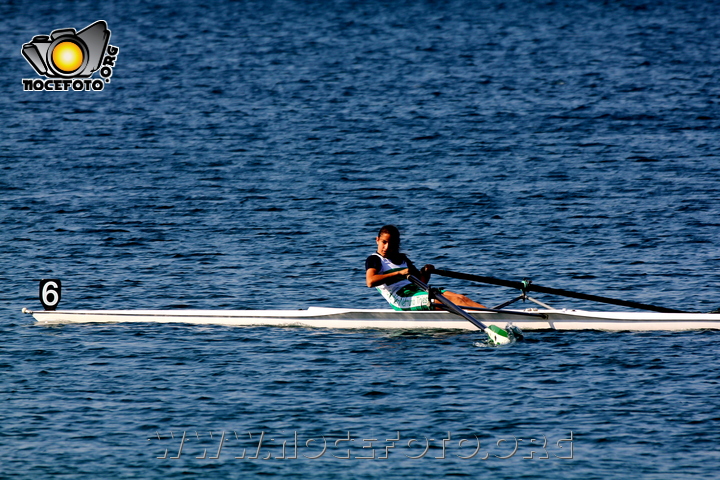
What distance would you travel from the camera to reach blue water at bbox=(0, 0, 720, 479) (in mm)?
11344

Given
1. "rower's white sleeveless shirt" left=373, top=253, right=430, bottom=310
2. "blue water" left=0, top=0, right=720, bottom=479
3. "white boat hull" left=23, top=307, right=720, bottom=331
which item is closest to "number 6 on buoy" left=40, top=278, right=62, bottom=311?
"white boat hull" left=23, top=307, right=720, bottom=331

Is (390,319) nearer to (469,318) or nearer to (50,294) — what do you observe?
(469,318)

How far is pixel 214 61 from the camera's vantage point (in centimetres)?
4391

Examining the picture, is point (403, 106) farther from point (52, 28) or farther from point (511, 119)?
point (52, 28)

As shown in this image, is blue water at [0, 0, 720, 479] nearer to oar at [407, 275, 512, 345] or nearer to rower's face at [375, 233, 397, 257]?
oar at [407, 275, 512, 345]

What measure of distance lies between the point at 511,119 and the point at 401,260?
64.3 feet

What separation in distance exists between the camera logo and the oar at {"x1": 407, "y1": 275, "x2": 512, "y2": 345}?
1706cm

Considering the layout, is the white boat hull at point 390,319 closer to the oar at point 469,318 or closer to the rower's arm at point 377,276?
the oar at point 469,318

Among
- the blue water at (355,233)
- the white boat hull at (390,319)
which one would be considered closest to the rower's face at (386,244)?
the white boat hull at (390,319)

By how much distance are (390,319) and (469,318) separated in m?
1.27

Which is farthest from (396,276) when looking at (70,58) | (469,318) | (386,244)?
(70,58)

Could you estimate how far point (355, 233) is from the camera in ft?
72.7

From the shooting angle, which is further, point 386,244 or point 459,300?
point 459,300

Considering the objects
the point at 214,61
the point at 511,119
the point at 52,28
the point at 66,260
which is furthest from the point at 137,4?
the point at 66,260
